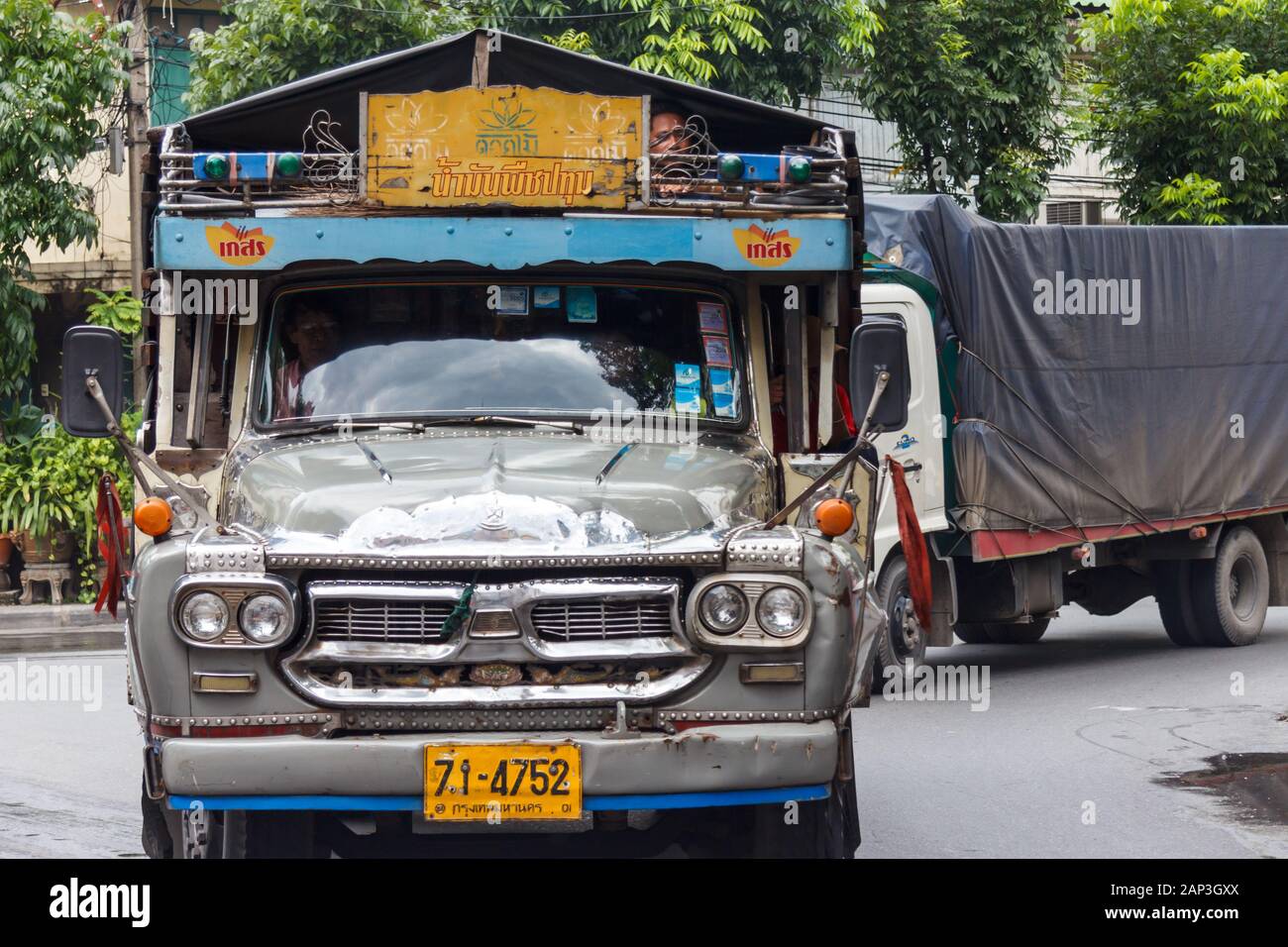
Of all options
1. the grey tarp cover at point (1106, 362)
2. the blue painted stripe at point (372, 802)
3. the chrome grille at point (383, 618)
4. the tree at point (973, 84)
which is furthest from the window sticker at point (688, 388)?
the tree at point (973, 84)

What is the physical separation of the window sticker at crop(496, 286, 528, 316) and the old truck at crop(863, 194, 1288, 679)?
4086 mm

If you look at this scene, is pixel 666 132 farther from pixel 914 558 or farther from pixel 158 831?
pixel 158 831

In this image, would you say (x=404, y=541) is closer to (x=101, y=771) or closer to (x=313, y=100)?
(x=313, y=100)

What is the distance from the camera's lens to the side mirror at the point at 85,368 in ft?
19.6

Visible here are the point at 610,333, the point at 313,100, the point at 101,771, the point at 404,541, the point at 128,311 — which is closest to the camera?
the point at 404,541

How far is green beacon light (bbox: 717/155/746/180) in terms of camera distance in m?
6.56

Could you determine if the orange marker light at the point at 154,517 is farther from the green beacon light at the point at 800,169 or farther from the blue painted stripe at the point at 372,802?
the green beacon light at the point at 800,169

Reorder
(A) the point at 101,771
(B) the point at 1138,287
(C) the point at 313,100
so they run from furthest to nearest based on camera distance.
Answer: (B) the point at 1138,287, (A) the point at 101,771, (C) the point at 313,100

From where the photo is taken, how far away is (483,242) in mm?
6348

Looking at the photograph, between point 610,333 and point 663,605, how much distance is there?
1668 mm

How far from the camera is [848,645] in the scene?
521 cm

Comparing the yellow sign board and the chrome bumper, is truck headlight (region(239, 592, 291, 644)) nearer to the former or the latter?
the chrome bumper
